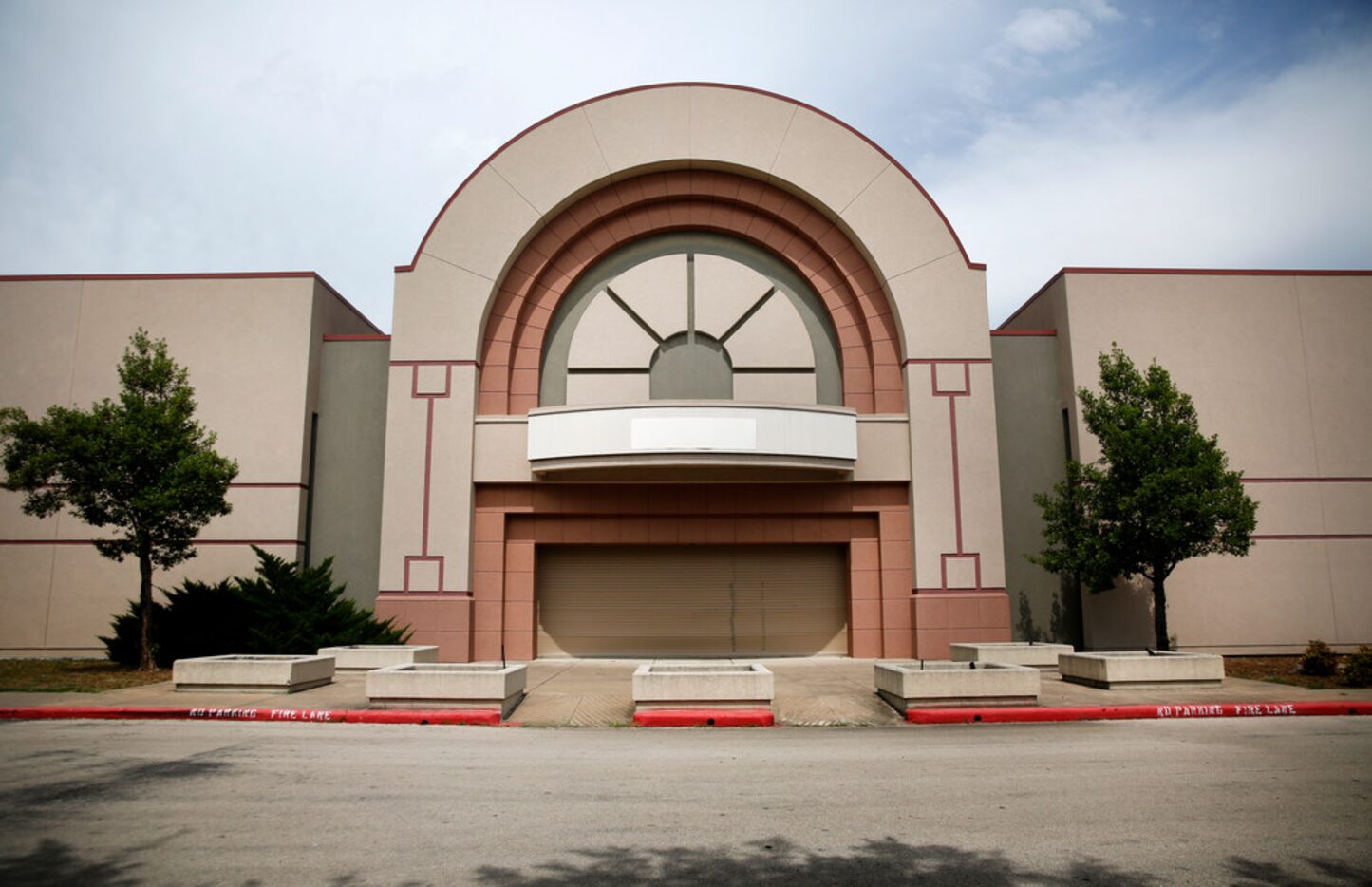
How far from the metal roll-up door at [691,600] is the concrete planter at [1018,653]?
17.8 feet

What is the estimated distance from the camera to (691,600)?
26.1 m

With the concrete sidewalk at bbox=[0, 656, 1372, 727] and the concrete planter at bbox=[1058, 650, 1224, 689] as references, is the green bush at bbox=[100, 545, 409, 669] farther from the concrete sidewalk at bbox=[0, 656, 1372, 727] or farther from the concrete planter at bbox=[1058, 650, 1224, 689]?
the concrete planter at bbox=[1058, 650, 1224, 689]

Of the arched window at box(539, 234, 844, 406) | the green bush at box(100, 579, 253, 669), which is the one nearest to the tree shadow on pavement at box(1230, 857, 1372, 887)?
the green bush at box(100, 579, 253, 669)

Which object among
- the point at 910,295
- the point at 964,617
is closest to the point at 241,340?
the point at 910,295

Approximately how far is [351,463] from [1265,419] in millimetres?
25393

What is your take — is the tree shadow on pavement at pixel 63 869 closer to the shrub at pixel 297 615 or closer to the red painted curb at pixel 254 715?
the red painted curb at pixel 254 715

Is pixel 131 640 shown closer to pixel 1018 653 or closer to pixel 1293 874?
pixel 1018 653

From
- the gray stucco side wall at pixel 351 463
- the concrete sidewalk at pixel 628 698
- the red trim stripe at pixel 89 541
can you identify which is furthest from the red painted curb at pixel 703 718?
the red trim stripe at pixel 89 541

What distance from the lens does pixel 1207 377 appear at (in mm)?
25859

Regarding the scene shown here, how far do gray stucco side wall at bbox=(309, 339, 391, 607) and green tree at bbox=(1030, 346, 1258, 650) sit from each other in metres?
17.7

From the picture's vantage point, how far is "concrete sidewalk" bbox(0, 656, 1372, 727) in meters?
14.9

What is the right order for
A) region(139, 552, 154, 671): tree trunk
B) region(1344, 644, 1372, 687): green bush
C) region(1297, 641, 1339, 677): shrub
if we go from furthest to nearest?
region(139, 552, 154, 671): tree trunk < region(1297, 641, 1339, 677): shrub < region(1344, 644, 1372, 687): green bush

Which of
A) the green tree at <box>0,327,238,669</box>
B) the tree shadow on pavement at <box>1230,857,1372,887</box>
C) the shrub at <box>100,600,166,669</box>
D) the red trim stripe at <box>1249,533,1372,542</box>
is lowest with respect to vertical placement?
the tree shadow on pavement at <box>1230,857,1372,887</box>

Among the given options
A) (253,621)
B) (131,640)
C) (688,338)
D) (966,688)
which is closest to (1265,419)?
(688,338)
